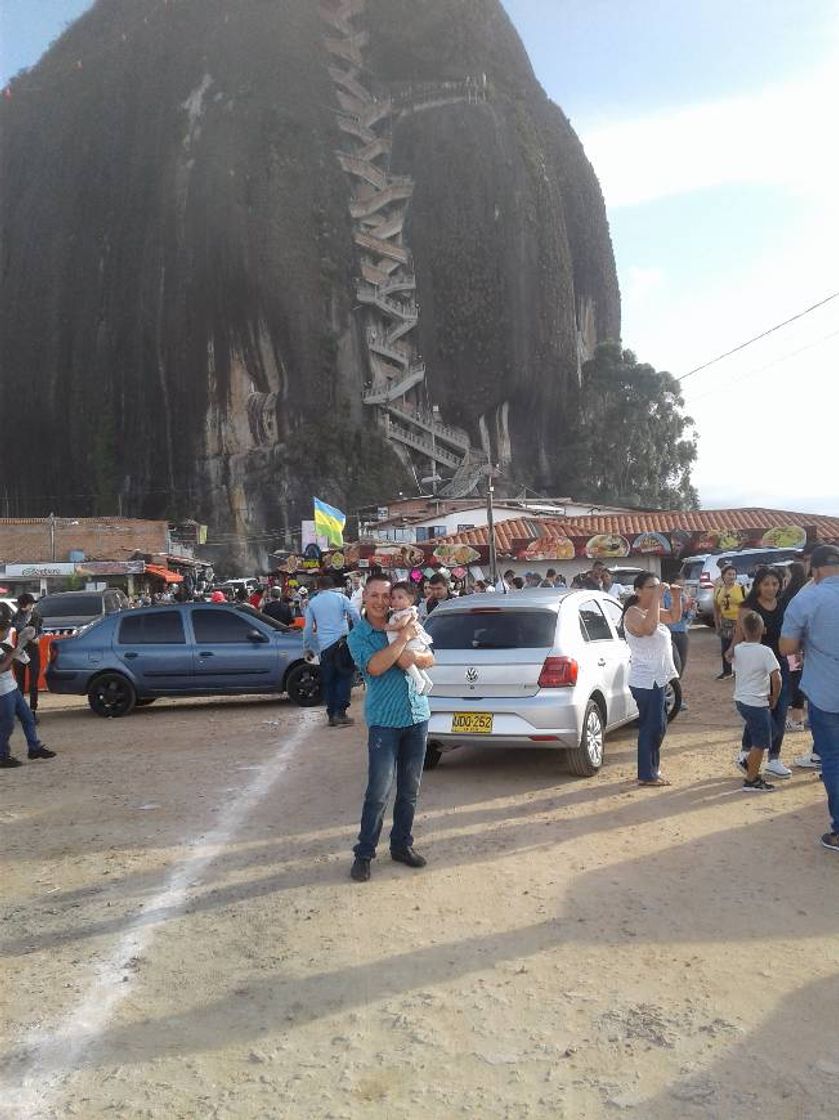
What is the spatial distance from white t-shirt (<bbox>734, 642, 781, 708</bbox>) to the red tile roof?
85.0 feet

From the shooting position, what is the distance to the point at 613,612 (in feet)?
30.4

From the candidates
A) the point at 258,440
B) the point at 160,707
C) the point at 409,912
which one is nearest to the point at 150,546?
the point at 258,440

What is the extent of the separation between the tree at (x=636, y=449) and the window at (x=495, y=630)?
203ft

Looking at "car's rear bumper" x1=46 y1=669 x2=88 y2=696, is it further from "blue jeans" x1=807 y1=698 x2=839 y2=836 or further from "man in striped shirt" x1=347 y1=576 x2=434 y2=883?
"blue jeans" x1=807 y1=698 x2=839 y2=836

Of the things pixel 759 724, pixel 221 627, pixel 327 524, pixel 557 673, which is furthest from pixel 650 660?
pixel 327 524

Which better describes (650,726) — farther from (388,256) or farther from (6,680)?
(388,256)

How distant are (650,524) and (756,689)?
32.5m

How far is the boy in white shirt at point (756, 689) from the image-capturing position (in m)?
6.80

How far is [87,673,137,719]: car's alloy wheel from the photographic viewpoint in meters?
12.9

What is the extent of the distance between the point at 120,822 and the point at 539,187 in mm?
81826

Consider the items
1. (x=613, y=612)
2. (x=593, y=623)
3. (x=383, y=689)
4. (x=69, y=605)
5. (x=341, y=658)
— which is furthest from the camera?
(x=69, y=605)

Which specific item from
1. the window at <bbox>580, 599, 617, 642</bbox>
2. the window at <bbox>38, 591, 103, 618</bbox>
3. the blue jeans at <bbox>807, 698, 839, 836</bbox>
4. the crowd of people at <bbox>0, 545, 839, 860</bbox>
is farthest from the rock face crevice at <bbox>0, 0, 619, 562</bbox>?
the blue jeans at <bbox>807, 698, 839, 836</bbox>

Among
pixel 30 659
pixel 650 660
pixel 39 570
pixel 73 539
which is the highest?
pixel 73 539

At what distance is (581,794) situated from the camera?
7.13m
